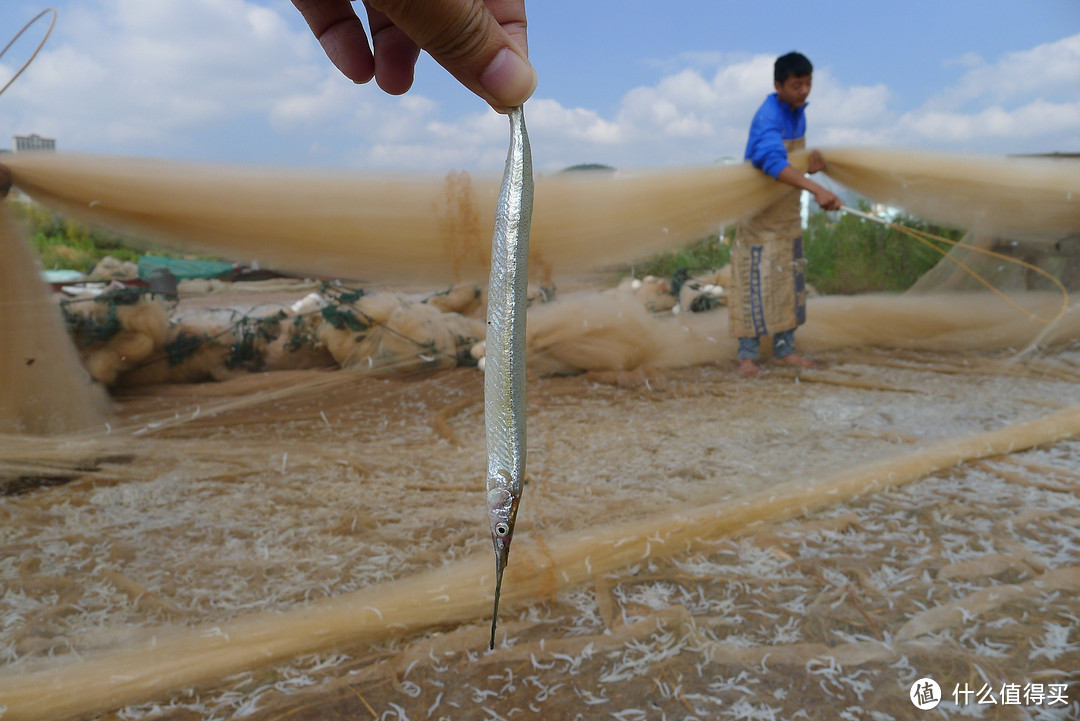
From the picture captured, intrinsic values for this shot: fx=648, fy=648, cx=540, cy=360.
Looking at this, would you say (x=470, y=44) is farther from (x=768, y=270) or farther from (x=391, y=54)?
(x=768, y=270)

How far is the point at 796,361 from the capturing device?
170 inches

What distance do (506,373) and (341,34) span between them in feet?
2.30

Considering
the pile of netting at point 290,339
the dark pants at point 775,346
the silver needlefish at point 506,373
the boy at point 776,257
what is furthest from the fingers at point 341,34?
the dark pants at point 775,346

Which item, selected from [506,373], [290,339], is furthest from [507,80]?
[290,339]

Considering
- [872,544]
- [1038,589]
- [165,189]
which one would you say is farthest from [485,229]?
[1038,589]

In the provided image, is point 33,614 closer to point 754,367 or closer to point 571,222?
point 571,222

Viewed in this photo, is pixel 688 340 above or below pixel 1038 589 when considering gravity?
above

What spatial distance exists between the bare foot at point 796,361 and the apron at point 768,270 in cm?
23

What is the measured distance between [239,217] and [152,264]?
6.56 m

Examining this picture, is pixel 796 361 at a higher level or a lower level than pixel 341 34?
lower

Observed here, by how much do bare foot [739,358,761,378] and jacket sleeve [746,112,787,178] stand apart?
121cm

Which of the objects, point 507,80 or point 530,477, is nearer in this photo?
point 507,80

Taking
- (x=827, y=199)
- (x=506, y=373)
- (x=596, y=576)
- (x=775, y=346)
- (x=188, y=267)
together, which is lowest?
(x=596, y=576)

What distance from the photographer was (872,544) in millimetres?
2043
